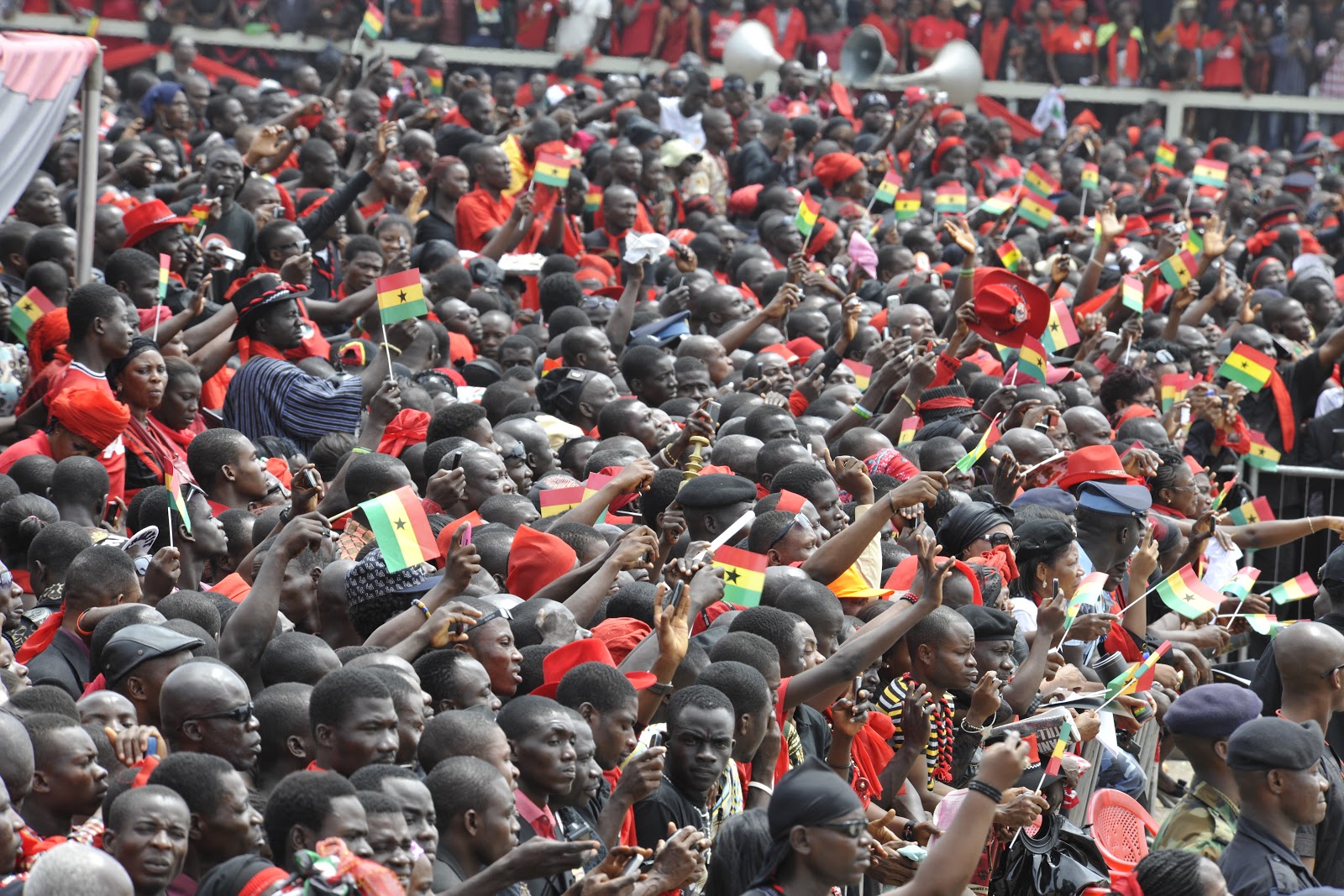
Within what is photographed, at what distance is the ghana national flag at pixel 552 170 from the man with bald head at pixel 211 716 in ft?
25.5

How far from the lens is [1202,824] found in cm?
546

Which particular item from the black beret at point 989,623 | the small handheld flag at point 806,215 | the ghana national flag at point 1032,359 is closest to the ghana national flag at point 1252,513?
the ghana national flag at point 1032,359

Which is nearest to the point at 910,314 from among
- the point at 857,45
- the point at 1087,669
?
the point at 1087,669

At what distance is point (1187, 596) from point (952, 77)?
1439 centimetres

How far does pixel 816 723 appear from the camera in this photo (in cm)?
604

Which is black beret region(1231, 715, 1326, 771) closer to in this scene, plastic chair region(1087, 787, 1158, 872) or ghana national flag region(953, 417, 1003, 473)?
plastic chair region(1087, 787, 1158, 872)

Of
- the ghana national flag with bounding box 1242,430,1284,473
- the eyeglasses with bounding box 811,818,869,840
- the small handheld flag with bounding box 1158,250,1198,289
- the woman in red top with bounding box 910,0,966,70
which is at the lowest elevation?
the ghana national flag with bounding box 1242,430,1284,473

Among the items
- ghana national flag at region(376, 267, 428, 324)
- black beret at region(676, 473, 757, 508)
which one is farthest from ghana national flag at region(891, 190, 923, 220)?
black beret at region(676, 473, 757, 508)

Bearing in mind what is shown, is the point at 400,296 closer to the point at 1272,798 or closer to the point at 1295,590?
the point at 1295,590

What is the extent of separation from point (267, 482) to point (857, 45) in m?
15.2

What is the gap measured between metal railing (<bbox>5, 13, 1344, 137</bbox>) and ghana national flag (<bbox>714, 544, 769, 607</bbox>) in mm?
14209

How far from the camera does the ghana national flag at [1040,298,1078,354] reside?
1085 cm

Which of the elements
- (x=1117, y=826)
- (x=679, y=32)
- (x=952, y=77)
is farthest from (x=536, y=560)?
(x=952, y=77)

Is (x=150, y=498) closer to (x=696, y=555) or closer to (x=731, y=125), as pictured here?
(x=696, y=555)
